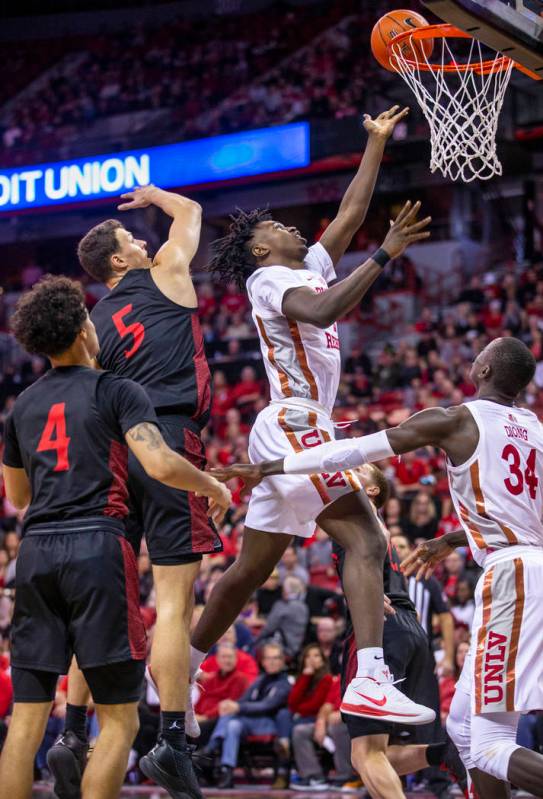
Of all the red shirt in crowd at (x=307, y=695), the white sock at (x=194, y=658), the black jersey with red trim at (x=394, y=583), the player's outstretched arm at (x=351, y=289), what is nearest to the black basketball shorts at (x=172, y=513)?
the white sock at (x=194, y=658)

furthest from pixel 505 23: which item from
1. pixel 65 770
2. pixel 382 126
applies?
pixel 65 770

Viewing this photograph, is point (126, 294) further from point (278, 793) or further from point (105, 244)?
point (278, 793)

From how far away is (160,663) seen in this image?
16.7ft

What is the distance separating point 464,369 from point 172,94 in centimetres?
1165

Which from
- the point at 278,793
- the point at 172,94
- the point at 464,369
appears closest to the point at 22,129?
the point at 172,94

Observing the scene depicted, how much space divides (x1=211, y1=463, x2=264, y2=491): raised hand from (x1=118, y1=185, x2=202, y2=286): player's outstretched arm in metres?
1.14

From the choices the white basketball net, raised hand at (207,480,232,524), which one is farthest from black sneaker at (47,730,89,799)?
the white basketball net

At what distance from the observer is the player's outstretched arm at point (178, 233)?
5684 millimetres

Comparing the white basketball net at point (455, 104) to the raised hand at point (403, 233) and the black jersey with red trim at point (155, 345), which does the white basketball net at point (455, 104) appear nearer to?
the raised hand at point (403, 233)

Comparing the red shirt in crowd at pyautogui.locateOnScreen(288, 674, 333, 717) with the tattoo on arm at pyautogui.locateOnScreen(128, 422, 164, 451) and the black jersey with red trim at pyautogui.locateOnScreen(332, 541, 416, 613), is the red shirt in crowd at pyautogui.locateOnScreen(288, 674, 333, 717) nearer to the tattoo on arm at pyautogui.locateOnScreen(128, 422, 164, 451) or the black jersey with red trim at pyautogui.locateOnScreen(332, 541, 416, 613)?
the black jersey with red trim at pyautogui.locateOnScreen(332, 541, 416, 613)

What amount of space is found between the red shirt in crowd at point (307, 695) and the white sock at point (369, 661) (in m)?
5.26

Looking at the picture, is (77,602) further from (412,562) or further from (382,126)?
(382,126)

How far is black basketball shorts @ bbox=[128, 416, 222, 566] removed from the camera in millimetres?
5273

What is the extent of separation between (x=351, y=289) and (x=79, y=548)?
1784 mm
